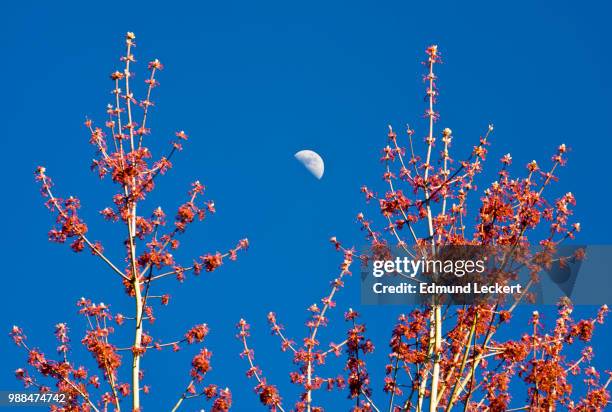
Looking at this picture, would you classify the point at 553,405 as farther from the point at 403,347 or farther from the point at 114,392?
the point at 114,392

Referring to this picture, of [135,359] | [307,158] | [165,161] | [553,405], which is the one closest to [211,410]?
[135,359]

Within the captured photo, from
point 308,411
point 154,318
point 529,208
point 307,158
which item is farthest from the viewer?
point 307,158

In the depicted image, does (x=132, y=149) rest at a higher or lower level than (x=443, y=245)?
higher

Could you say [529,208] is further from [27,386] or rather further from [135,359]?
[27,386]

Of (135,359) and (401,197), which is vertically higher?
(401,197)

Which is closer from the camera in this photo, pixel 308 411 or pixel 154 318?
pixel 154 318

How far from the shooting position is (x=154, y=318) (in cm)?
1077

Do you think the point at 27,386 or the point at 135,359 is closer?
the point at 135,359

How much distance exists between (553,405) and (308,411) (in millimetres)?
3288

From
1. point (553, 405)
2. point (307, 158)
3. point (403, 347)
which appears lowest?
point (553, 405)

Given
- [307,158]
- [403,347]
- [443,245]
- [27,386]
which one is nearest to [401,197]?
[443,245]

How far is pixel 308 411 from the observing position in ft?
37.8

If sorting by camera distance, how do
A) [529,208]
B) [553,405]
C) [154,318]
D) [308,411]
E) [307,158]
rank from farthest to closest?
[307,158]
[308,411]
[154,318]
[553,405]
[529,208]

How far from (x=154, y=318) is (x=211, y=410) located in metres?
1.40
